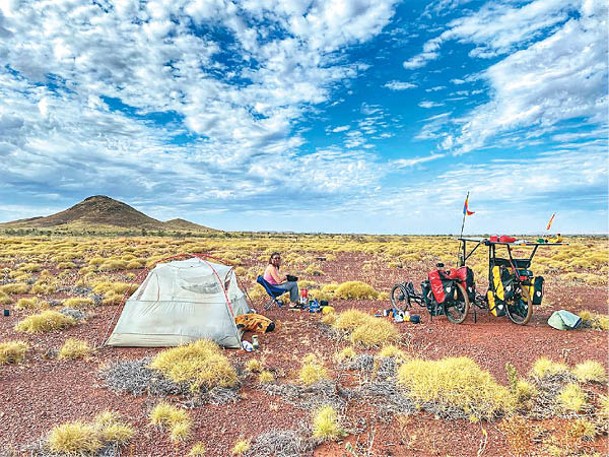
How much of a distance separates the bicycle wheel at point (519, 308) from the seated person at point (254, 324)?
5.21m

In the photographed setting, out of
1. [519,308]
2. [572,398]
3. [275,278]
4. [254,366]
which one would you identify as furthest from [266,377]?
[519,308]

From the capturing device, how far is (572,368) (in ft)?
21.6

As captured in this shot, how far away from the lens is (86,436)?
14.9 ft

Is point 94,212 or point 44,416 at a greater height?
point 94,212

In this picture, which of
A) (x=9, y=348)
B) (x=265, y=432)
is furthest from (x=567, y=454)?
(x=9, y=348)

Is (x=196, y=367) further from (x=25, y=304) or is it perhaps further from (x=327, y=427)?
(x=25, y=304)

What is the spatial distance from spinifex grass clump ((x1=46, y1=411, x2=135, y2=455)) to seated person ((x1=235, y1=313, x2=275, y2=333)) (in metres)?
3.86

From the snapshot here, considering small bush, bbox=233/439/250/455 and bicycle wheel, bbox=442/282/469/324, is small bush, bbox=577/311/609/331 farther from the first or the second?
small bush, bbox=233/439/250/455

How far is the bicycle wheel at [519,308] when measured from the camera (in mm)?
8484

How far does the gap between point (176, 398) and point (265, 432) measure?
1.60m

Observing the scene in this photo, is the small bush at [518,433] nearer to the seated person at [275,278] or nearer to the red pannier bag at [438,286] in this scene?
the red pannier bag at [438,286]

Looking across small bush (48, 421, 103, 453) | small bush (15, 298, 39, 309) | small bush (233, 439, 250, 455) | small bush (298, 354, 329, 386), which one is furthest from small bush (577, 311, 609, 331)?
small bush (15, 298, 39, 309)

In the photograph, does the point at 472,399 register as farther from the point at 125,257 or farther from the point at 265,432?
the point at 125,257

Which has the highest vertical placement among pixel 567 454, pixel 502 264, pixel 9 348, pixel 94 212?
pixel 94 212
